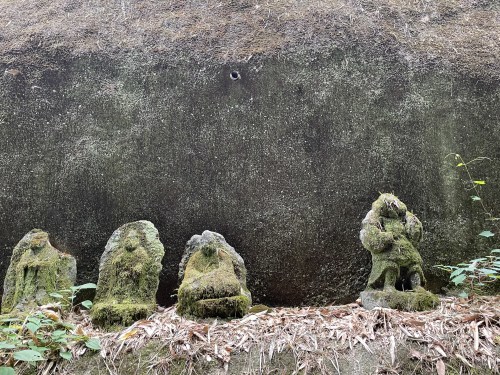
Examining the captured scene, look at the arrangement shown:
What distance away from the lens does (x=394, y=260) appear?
13.9ft

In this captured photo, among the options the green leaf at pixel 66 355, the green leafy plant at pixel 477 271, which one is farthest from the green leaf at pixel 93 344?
the green leafy plant at pixel 477 271

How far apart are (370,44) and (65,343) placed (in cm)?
416

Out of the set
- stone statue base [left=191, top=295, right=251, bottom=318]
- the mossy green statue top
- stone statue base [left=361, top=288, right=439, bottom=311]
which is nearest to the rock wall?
the mossy green statue top

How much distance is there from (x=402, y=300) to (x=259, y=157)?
2069 mm

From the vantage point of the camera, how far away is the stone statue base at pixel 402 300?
13.0ft

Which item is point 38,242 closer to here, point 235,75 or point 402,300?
point 235,75

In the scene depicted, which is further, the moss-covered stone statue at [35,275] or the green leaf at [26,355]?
the moss-covered stone statue at [35,275]

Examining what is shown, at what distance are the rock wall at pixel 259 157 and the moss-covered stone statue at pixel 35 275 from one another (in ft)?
1.82

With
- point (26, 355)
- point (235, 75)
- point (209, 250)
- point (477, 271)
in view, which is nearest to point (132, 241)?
point (209, 250)

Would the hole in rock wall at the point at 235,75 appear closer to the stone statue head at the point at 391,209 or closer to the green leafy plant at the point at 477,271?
the stone statue head at the point at 391,209

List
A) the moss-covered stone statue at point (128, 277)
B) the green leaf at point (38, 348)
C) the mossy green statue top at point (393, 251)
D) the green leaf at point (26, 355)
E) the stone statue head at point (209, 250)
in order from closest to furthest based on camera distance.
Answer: the green leaf at point (26, 355) → the green leaf at point (38, 348) → the moss-covered stone statue at point (128, 277) → the mossy green statue top at point (393, 251) → the stone statue head at point (209, 250)

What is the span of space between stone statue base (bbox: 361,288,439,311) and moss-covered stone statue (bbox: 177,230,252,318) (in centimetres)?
94

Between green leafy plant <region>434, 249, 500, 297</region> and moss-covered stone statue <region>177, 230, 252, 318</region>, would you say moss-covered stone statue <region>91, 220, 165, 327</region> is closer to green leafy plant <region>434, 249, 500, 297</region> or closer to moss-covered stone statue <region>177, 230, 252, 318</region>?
moss-covered stone statue <region>177, 230, 252, 318</region>

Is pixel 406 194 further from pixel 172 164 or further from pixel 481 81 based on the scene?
pixel 172 164
